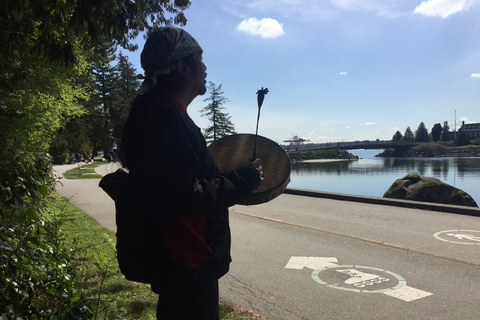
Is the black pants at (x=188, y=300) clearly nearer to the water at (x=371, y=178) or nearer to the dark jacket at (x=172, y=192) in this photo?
the dark jacket at (x=172, y=192)

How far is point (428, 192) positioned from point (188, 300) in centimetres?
1286

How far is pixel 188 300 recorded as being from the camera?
1.79 m

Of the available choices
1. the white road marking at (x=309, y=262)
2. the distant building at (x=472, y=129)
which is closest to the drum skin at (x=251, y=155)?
the white road marking at (x=309, y=262)

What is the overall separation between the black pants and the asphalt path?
60.3 inches

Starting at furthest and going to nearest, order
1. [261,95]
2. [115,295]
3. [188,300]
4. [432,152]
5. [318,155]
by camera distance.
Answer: [432,152] → [318,155] → [115,295] → [261,95] → [188,300]

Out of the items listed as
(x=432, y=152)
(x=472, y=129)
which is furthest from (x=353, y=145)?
(x=472, y=129)

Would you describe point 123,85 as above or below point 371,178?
above

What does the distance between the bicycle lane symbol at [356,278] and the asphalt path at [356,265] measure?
1 cm

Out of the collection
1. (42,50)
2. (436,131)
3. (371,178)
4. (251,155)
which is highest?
(436,131)

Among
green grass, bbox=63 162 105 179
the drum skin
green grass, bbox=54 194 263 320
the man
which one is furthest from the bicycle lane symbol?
green grass, bbox=63 162 105 179

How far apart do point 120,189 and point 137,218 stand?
0.18 meters

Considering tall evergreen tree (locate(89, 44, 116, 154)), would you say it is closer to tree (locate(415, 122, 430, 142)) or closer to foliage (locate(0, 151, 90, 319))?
foliage (locate(0, 151, 90, 319))

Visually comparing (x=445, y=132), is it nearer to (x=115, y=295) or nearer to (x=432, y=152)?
(x=432, y=152)

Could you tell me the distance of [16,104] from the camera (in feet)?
19.6
